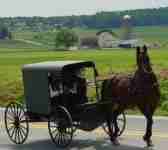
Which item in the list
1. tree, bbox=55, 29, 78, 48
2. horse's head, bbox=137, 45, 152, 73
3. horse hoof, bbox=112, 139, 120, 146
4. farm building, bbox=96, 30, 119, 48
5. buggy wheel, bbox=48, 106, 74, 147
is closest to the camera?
horse's head, bbox=137, 45, 152, 73

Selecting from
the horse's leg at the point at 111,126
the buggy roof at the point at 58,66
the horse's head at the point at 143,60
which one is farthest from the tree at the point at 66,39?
the horse's head at the point at 143,60

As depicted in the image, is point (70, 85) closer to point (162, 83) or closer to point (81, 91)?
point (81, 91)

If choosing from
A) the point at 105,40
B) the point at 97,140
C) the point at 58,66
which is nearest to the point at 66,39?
the point at 105,40

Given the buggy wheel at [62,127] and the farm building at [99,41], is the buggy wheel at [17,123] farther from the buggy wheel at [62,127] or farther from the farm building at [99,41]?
the farm building at [99,41]

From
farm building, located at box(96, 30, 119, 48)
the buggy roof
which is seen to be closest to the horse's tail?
the buggy roof

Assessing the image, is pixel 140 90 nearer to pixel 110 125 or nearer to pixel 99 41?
pixel 110 125

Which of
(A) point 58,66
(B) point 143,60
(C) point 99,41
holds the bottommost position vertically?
(A) point 58,66

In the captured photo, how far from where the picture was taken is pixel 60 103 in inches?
523

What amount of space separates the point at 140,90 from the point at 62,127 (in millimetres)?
1977

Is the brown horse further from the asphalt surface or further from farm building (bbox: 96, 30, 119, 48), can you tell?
farm building (bbox: 96, 30, 119, 48)

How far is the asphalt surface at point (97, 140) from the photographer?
12666 mm

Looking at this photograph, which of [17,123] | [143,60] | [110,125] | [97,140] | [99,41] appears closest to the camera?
[143,60]

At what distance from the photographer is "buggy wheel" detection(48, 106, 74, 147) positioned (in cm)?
1266

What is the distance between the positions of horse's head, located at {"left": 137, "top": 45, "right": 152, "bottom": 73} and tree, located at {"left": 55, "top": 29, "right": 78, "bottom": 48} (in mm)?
129834
